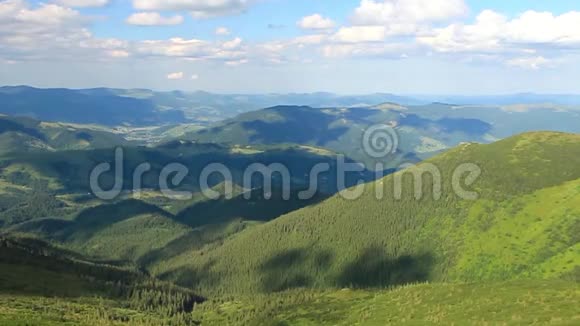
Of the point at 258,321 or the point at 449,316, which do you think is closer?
the point at 449,316

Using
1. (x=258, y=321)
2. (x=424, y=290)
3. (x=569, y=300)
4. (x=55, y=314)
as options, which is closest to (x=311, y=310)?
(x=258, y=321)

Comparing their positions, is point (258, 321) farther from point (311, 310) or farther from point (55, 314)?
point (55, 314)

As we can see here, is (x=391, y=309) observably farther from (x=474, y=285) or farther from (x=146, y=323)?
(x=146, y=323)

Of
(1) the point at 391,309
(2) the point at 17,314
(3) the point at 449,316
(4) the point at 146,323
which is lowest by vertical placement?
(4) the point at 146,323

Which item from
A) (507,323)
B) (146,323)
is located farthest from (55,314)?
(507,323)

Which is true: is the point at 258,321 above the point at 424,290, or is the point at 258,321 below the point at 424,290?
below

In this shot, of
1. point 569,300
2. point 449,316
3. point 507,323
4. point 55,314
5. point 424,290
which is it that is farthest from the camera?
point 55,314

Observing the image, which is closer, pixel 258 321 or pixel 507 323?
pixel 507 323

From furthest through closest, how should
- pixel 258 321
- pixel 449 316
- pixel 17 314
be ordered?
pixel 258 321, pixel 17 314, pixel 449 316

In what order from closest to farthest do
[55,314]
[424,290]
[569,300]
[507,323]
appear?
1. [507,323]
2. [569,300]
3. [424,290]
4. [55,314]

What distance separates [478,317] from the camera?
4060 inches

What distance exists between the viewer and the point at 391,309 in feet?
448

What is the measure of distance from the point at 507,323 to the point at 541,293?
916 inches

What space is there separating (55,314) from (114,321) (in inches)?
761
